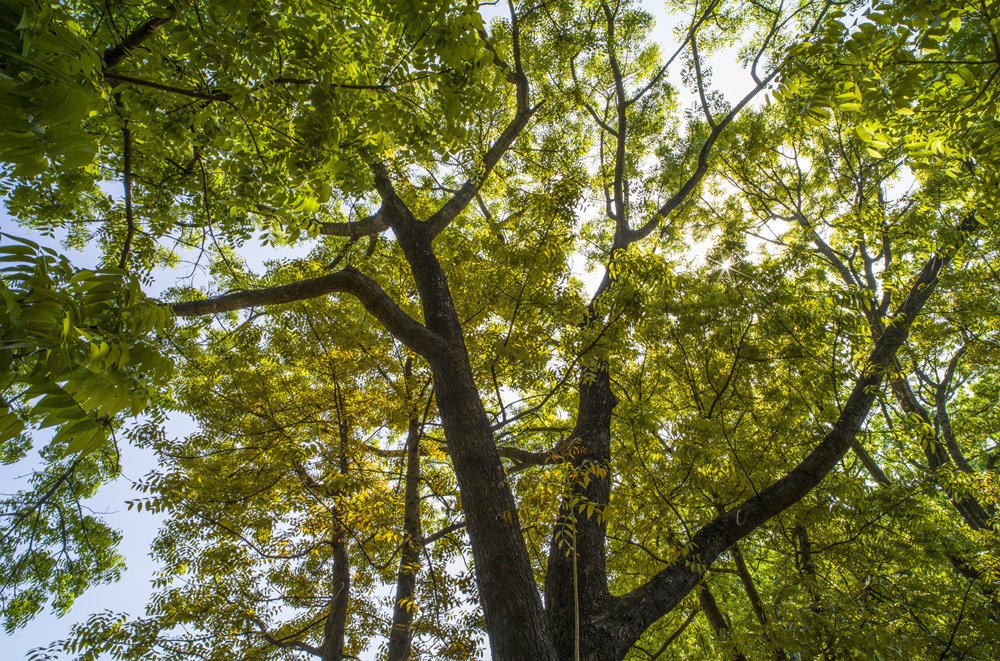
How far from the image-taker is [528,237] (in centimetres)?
477

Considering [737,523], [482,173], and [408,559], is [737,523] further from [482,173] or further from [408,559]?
[482,173]

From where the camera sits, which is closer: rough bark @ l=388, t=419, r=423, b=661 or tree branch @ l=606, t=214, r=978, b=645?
tree branch @ l=606, t=214, r=978, b=645

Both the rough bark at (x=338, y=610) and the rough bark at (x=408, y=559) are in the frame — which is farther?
the rough bark at (x=338, y=610)

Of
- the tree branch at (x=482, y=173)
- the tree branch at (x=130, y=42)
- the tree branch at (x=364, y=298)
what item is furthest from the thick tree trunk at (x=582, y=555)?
the tree branch at (x=130, y=42)

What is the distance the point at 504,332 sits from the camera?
6.05 meters

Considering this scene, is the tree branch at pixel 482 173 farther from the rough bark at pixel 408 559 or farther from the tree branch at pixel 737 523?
the tree branch at pixel 737 523

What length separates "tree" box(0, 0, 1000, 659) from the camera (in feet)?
7.41

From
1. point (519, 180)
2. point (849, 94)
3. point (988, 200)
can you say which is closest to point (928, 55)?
point (849, 94)

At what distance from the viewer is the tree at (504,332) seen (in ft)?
7.41

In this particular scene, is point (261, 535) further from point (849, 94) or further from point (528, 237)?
point (849, 94)

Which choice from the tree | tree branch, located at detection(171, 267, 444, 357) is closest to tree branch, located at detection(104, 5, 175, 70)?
the tree

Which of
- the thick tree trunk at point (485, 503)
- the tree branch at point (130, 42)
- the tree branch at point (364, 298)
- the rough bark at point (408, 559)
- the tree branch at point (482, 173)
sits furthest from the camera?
the rough bark at point (408, 559)

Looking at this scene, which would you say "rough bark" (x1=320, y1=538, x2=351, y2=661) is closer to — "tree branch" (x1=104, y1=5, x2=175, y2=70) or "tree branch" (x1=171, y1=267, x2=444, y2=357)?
"tree branch" (x1=171, y1=267, x2=444, y2=357)

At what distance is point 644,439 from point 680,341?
1229 mm
